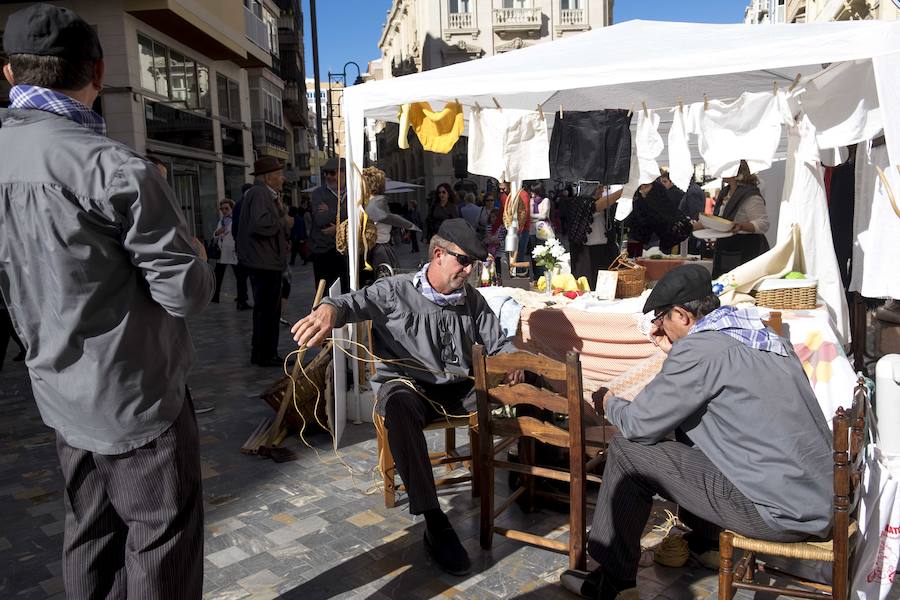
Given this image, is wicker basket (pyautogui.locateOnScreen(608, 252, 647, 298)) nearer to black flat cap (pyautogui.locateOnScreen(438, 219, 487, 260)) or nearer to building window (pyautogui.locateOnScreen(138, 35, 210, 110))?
black flat cap (pyautogui.locateOnScreen(438, 219, 487, 260))

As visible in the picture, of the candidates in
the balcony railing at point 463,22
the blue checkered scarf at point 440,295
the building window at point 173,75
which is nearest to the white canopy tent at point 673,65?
the blue checkered scarf at point 440,295

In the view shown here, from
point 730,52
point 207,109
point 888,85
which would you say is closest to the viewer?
point 888,85

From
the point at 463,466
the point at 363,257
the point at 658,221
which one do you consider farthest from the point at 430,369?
the point at 658,221

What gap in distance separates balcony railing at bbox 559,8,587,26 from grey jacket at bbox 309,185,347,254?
110ft

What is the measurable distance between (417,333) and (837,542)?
6.58 feet

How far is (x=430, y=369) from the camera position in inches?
140

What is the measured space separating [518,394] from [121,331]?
67.3 inches

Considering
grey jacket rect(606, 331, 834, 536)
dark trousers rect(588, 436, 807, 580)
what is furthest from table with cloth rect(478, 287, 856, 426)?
grey jacket rect(606, 331, 834, 536)

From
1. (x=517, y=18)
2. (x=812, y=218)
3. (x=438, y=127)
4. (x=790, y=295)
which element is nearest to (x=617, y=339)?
(x=790, y=295)

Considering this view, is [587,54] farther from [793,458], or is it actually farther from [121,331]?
[121,331]

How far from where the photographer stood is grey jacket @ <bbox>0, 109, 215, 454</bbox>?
167 cm

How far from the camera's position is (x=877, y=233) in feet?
13.5

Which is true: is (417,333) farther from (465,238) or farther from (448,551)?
(448,551)

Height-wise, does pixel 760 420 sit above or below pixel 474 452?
above
